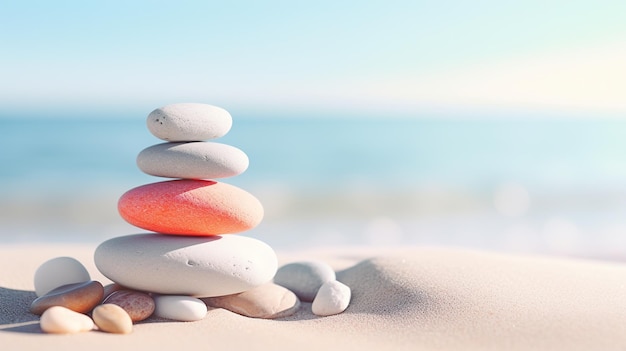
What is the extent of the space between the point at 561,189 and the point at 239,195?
11.5m

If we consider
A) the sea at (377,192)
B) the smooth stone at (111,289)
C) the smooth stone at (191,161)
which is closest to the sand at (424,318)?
the smooth stone at (111,289)

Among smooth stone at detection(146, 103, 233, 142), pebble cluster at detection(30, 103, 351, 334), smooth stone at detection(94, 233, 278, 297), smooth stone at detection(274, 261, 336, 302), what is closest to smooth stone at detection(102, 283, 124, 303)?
pebble cluster at detection(30, 103, 351, 334)

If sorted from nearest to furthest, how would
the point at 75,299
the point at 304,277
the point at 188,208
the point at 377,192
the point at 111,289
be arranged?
the point at 75,299 → the point at 188,208 → the point at 111,289 → the point at 304,277 → the point at 377,192

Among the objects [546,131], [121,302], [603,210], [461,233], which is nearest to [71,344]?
[121,302]

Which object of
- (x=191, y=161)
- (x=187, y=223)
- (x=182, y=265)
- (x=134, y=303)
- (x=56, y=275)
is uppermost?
(x=191, y=161)

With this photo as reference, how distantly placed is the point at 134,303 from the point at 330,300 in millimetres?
1145

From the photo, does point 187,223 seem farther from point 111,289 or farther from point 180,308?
point 111,289

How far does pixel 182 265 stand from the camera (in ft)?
11.9

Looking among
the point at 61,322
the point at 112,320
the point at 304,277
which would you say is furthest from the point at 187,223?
the point at 304,277

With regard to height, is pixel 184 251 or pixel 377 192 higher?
pixel 184 251

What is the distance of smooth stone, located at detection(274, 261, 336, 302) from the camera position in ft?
14.5

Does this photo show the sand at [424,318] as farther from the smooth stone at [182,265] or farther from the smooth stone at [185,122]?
the smooth stone at [185,122]

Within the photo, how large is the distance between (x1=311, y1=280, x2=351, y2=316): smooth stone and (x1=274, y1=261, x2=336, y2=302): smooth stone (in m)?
0.36

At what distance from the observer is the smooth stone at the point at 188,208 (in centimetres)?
372
